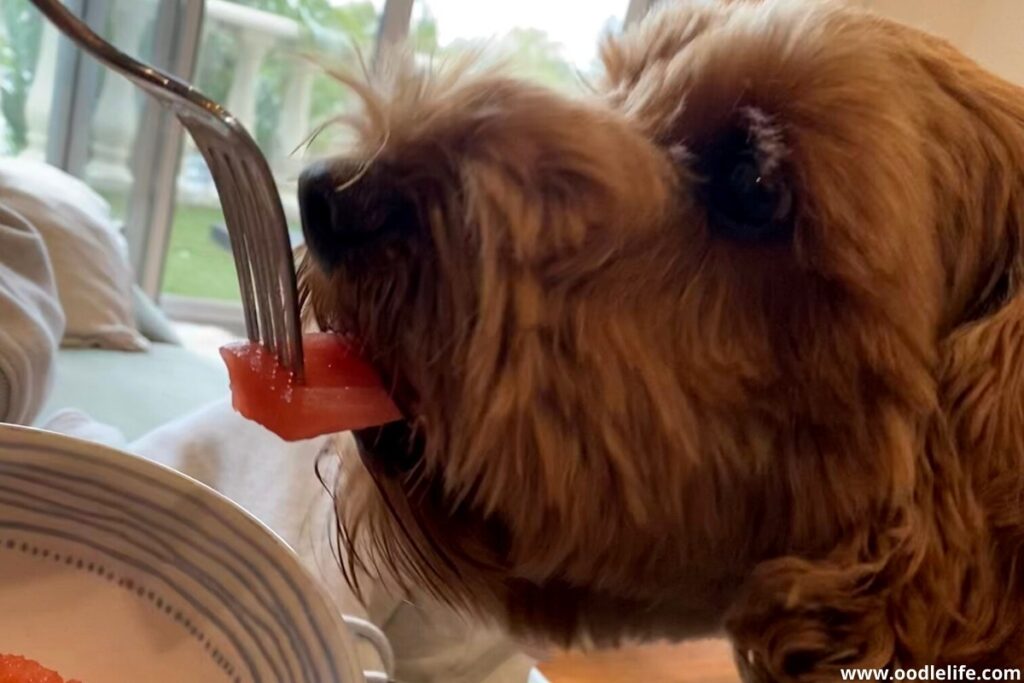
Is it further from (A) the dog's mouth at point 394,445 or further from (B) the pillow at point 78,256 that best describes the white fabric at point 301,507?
(B) the pillow at point 78,256

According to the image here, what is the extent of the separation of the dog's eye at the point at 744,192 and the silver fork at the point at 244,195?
0.35 metres

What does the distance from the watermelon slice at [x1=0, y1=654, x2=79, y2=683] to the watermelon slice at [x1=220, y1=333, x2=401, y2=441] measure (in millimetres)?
196

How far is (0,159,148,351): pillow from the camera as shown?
2016 mm

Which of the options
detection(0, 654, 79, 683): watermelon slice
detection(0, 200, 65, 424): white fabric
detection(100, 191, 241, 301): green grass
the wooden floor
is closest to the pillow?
detection(0, 200, 65, 424): white fabric

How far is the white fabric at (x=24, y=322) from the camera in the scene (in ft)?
3.81

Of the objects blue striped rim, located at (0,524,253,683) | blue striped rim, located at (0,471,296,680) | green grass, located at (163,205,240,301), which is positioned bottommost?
green grass, located at (163,205,240,301)

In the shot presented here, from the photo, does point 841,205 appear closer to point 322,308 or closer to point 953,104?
point 953,104

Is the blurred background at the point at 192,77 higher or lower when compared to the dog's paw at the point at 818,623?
lower

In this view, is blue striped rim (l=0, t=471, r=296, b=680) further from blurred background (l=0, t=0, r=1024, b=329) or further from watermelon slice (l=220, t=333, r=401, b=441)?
blurred background (l=0, t=0, r=1024, b=329)

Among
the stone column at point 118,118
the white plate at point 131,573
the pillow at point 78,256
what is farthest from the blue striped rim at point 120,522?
the stone column at point 118,118

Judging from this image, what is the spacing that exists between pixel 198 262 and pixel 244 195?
3388 millimetres

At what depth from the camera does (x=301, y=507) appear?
1249mm

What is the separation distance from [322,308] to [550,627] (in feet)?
1.13

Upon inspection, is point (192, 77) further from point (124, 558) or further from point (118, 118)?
point (124, 558)
